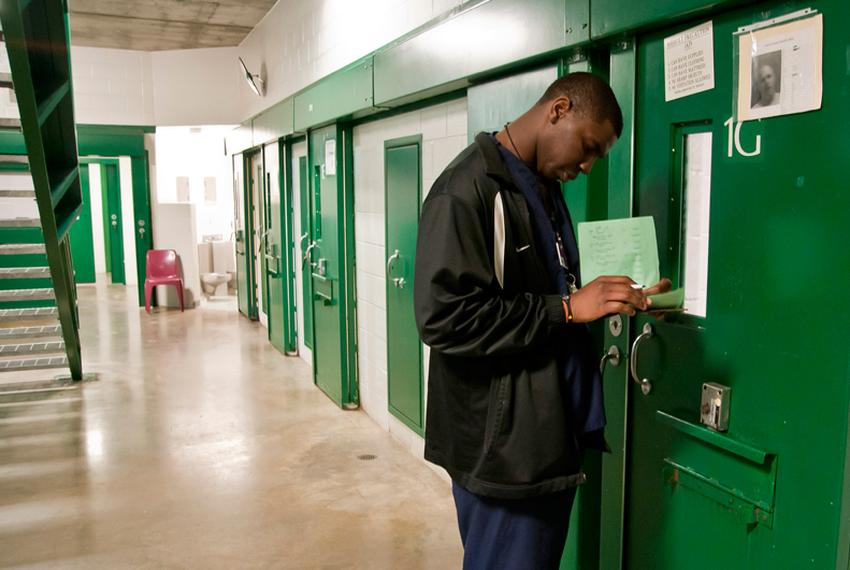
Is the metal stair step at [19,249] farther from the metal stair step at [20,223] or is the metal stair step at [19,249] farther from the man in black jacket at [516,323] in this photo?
the man in black jacket at [516,323]

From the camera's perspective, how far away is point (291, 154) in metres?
6.40

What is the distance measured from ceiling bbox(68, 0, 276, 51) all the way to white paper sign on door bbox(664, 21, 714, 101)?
5.79 meters

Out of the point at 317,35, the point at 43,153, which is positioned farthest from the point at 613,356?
the point at 317,35

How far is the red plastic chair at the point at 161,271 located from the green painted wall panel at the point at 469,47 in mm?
6123

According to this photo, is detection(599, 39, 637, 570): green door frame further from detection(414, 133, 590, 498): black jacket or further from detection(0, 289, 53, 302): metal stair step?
detection(0, 289, 53, 302): metal stair step

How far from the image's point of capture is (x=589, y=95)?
153cm

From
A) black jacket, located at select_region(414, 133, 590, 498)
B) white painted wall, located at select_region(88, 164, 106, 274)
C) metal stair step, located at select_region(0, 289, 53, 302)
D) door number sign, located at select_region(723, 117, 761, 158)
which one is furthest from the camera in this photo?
white painted wall, located at select_region(88, 164, 106, 274)

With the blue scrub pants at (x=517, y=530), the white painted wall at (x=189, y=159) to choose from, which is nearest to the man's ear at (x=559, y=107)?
the blue scrub pants at (x=517, y=530)

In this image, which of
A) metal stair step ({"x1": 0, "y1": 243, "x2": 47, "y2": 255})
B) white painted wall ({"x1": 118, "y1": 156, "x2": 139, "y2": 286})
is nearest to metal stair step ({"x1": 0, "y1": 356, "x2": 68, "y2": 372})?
metal stair step ({"x1": 0, "y1": 243, "x2": 47, "y2": 255})

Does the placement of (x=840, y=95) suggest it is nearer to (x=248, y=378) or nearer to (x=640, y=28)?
(x=640, y=28)

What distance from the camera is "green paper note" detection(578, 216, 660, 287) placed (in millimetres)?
1681

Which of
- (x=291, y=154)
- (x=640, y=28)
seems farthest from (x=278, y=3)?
(x=640, y=28)

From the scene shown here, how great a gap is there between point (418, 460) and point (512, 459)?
250 centimetres

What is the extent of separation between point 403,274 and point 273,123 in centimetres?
305
